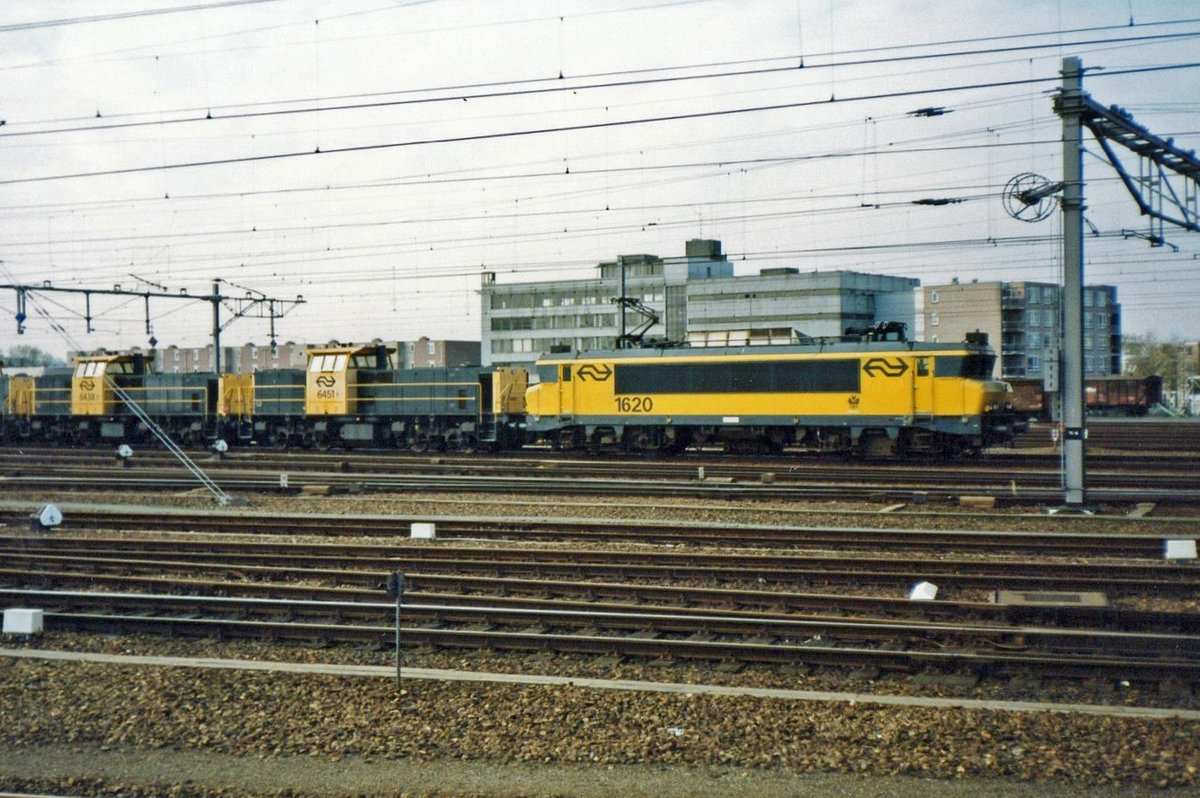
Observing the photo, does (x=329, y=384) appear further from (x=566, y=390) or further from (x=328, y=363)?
(x=566, y=390)

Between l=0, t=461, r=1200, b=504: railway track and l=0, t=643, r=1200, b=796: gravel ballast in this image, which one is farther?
l=0, t=461, r=1200, b=504: railway track

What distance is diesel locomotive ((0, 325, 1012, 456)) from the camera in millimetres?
25312

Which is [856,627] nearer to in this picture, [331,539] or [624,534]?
[624,534]

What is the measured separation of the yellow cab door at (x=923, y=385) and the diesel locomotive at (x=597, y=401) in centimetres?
3

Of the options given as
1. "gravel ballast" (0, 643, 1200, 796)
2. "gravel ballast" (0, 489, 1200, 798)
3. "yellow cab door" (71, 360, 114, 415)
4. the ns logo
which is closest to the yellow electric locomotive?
the ns logo

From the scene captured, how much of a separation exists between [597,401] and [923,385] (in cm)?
895

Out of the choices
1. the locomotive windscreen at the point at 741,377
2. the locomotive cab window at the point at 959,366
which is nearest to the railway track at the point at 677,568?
the locomotive cab window at the point at 959,366

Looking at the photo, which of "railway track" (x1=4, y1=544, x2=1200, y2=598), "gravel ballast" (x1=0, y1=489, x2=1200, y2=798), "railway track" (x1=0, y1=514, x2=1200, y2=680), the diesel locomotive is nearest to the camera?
Answer: "gravel ballast" (x1=0, y1=489, x2=1200, y2=798)

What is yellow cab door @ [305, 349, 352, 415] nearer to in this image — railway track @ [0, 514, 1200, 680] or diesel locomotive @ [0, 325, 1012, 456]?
diesel locomotive @ [0, 325, 1012, 456]

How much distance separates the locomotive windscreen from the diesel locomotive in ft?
0.10

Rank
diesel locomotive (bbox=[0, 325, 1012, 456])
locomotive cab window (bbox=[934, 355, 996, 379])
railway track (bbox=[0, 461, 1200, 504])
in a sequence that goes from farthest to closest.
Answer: diesel locomotive (bbox=[0, 325, 1012, 456]) → locomotive cab window (bbox=[934, 355, 996, 379]) → railway track (bbox=[0, 461, 1200, 504])

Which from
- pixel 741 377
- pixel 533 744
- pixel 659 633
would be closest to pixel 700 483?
pixel 741 377

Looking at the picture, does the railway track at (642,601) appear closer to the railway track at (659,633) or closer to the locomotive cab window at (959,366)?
the railway track at (659,633)

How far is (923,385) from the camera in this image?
24969 mm
